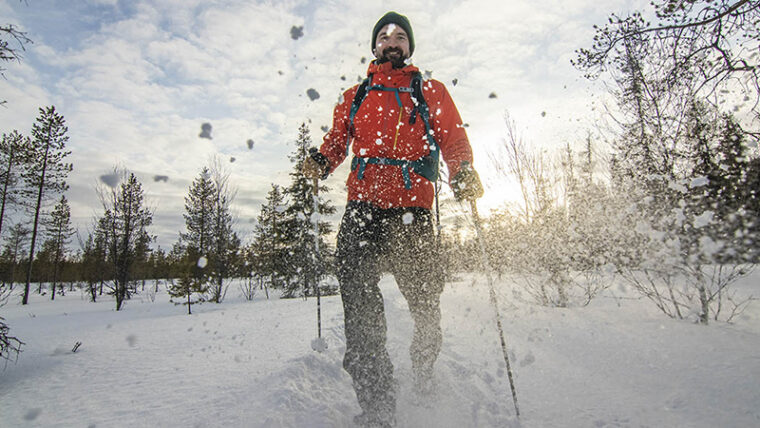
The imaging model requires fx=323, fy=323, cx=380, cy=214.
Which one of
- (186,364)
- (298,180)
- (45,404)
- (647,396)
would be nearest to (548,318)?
(647,396)

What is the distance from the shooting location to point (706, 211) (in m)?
3.83

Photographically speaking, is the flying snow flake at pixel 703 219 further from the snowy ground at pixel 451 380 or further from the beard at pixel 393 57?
the beard at pixel 393 57

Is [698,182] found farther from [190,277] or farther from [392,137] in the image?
[190,277]

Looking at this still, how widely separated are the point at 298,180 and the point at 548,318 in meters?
15.0

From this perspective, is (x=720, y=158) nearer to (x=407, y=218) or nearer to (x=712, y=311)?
(x=712, y=311)

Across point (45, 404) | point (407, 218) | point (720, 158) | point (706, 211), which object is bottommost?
point (45, 404)

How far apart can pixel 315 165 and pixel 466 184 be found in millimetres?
1042

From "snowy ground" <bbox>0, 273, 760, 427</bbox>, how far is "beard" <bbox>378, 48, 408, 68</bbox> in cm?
223

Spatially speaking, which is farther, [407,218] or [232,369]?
[232,369]

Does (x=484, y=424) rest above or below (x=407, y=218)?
below

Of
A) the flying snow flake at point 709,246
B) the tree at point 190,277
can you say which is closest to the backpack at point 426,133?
the flying snow flake at point 709,246

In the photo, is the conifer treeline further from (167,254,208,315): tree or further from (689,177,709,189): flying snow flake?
(689,177,709,189): flying snow flake

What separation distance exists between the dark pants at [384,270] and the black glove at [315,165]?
38cm

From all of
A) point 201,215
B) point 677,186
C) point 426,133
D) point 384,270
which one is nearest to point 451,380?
point 384,270
